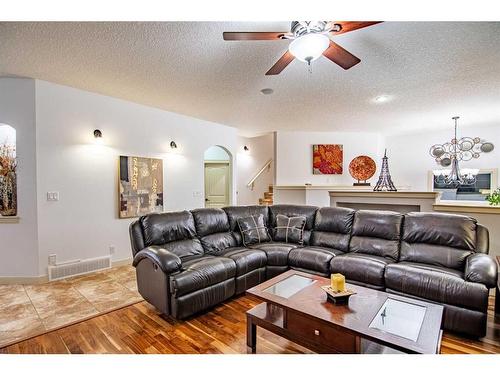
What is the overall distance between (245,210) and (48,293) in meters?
2.64

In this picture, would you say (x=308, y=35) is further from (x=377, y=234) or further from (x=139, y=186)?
(x=139, y=186)

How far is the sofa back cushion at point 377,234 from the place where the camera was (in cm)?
294

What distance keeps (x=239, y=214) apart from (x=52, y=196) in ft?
8.36

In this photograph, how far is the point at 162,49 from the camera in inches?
96.3

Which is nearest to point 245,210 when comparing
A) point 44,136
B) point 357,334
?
point 357,334

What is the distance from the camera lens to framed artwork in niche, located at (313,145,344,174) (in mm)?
6324

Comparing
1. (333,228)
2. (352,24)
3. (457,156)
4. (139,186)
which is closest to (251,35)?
(352,24)

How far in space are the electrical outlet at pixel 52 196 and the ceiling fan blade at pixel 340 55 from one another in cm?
372

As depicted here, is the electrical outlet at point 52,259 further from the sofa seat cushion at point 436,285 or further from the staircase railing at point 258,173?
the staircase railing at point 258,173

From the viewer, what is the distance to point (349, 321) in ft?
5.10

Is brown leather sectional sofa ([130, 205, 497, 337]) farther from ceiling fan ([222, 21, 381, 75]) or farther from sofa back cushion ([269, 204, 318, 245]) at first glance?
ceiling fan ([222, 21, 381, 75])

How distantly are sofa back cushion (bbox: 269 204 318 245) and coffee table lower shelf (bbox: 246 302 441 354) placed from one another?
1823 millimetres
